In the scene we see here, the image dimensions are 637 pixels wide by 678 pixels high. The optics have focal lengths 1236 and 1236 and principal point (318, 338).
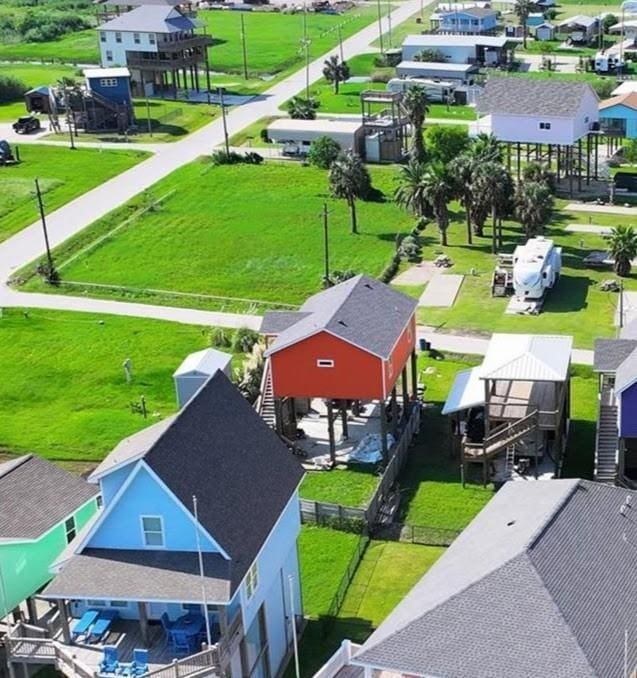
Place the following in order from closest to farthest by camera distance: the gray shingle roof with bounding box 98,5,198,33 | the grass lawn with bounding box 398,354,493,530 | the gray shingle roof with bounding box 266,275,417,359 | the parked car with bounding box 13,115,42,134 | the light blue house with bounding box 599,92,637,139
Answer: the grass lawn with bounding box 398,354,493,530 < the gray shingle roof with bounding box 266,275,417,359 < the light blue house with bounding box 599,92,637,139 < the parked car with bounding box 13,115,42,134 < the gray shingle roof with bounding box 98,5,198,33

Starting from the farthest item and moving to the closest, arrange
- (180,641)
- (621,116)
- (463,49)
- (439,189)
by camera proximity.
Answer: (463,49) → (621,116) → (439,189) → (180,641)

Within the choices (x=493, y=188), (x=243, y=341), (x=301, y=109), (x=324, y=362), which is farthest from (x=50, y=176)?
Answer: (x=324, y=362)

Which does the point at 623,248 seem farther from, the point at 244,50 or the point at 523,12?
the point at 523,12

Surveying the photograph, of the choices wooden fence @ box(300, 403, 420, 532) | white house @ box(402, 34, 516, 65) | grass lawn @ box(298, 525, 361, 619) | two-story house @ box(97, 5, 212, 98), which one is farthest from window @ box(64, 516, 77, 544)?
white house @ box(402, 34, 516, 65)

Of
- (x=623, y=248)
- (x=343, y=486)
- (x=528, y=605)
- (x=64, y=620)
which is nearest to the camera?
(x=528, y=605)

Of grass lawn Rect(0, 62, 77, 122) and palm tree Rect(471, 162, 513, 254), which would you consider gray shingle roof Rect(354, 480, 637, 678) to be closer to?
palm tree Rect(471, 162, 513, 254)

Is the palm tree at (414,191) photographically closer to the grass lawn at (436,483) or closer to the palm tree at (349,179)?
the palm tree at (349,179)
